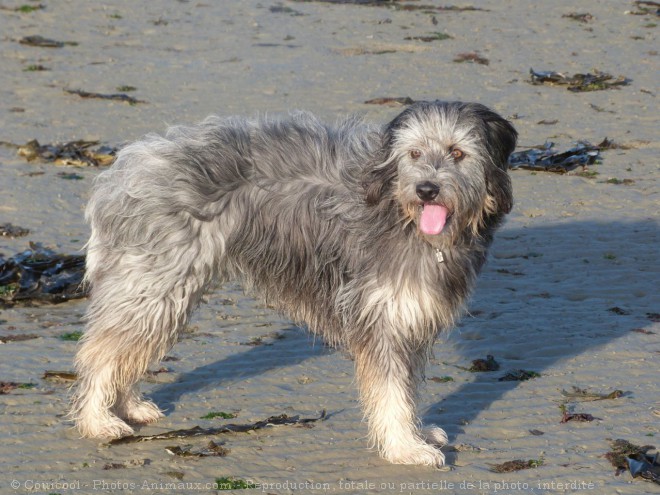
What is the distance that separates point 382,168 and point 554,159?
20.4ft

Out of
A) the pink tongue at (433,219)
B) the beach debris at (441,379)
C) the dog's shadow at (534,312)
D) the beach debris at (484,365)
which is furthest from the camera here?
the beach debris at (484,365)

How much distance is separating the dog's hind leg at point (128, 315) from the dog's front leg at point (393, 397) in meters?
1.00

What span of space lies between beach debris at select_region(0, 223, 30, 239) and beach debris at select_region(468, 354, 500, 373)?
4.17 m

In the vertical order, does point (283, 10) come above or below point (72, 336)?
above

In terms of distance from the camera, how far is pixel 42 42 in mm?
14906

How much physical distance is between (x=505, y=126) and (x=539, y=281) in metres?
3.33

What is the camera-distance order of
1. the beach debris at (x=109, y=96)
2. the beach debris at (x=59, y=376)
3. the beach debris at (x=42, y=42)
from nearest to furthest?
1. the beach debris at (x=59, y=376)
2. the beach debris at (x=109, y=96)
3. the beach debris at (x=42, y=42)

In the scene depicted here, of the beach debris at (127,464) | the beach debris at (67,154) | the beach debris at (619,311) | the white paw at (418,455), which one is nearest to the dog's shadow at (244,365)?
the beach debris at (127,464)

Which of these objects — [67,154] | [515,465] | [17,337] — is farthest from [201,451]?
[67,154]

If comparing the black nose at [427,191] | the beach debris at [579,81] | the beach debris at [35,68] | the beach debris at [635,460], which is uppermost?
the black nose at [427,191]

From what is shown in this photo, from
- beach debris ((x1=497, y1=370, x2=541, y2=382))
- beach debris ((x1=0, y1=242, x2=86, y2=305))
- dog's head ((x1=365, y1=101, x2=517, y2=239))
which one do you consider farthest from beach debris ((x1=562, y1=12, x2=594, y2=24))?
dog's head ((x1=365, y1=101, x2=517, y2=239))

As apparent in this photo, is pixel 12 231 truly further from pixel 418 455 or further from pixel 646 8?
pixel 646 8

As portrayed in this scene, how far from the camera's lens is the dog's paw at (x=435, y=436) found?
5883 mm

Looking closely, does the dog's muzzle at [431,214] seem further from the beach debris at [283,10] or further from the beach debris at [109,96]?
the beach debris at [283,10]
